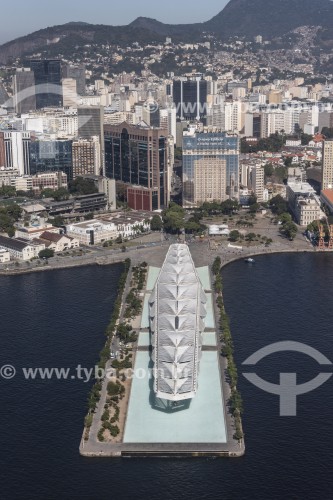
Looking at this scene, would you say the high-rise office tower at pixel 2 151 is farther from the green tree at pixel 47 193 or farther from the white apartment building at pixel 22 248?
the white apartment building at pixel 22 248

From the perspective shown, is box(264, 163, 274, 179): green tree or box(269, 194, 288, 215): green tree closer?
box(269, 194, 288, 215): green tree

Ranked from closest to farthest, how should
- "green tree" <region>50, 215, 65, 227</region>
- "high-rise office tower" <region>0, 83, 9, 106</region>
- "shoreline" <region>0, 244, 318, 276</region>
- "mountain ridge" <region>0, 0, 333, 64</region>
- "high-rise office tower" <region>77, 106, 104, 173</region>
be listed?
"shoreline" <region>0, 244, 318, 276</region> < "green tree" <region>50, 215, 65, 227</region> < "high-rise office tower" <region>77, 106, 104, 173</region> < "high-rise office tower" <region>0, 83, 9, 106</region> < "mountain ridge" <region>0, 0, 333, 64</region>

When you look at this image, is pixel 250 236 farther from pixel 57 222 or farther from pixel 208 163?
pixel 57 222

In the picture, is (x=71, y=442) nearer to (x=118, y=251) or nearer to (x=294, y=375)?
(x=294, y=375)

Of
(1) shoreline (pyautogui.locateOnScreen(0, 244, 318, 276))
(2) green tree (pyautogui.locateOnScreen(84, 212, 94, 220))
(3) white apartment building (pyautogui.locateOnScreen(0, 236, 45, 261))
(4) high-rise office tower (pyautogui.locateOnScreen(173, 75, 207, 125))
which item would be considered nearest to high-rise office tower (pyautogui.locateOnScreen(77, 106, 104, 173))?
(2) green tree (pyautogui.locateOnScreen(84, 212, 94, 220))

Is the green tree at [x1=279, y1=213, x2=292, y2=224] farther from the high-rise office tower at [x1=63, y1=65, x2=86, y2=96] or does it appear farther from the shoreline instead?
the high-rise office tower at [x1=63, y1=65, x2=86, y2=96]

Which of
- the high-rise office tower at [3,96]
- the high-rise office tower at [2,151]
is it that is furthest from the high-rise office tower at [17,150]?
the high-rise office tower at [3,96]
